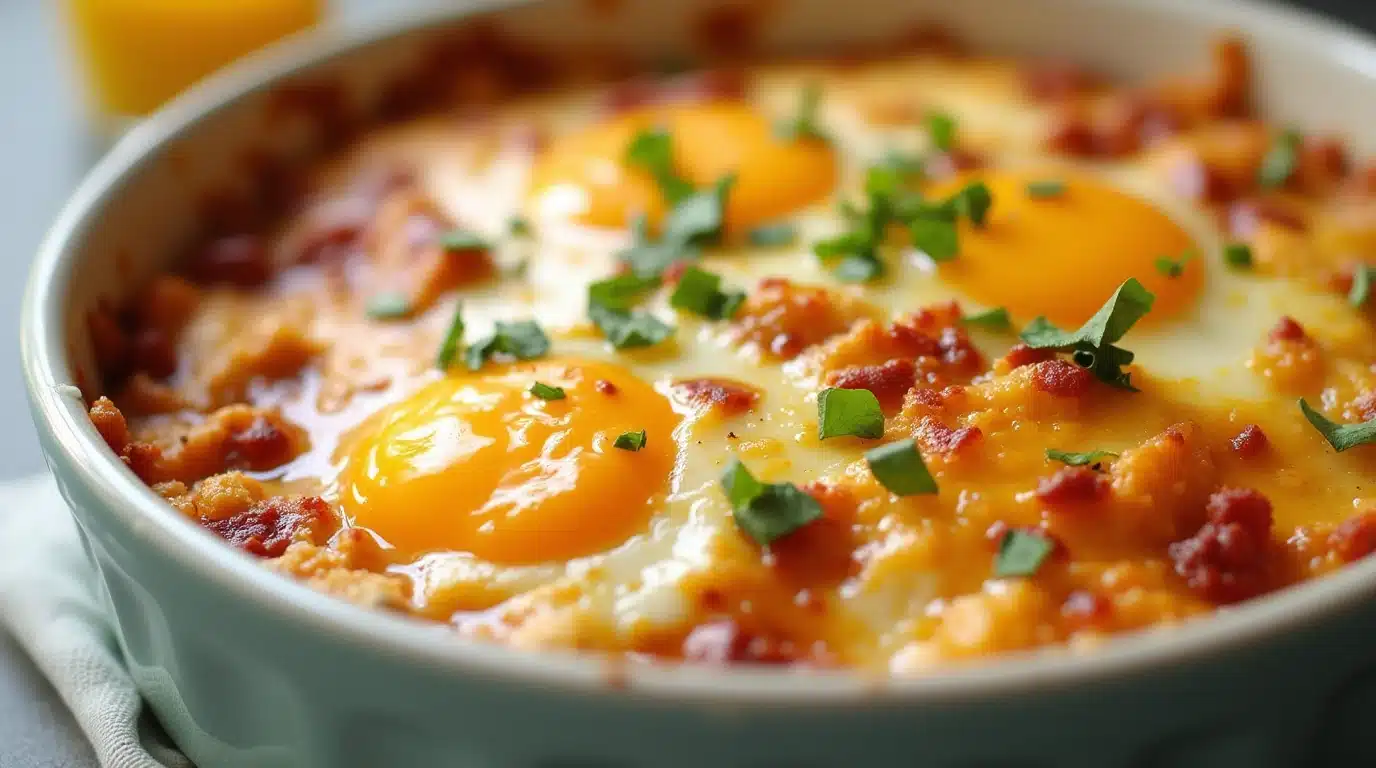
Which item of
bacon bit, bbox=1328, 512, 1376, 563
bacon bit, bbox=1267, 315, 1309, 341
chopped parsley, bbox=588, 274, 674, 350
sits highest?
bacon bit, bbox=1267, 315, 1309, 341

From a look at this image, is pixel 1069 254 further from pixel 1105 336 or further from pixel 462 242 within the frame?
pixel 462 242

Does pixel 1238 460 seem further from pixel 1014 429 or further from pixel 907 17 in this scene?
pixel 907 17

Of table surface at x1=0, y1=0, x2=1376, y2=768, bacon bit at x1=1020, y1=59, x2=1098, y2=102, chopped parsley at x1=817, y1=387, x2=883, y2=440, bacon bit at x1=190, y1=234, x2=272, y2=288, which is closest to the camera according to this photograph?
chopped parsley at x1=817, y1=387, x2=883, y2=440

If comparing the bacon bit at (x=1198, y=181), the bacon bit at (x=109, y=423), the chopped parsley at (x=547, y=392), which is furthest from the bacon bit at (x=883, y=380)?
the bacon bit at (x=109, y=423)

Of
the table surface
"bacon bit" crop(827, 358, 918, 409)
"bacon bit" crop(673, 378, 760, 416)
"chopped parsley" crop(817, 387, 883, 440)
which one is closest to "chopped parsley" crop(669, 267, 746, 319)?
"bacon bit" crop(673, 378, 760, 416)

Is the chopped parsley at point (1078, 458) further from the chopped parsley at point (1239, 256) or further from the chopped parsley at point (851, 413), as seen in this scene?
the chopped parsley at point (1239, 256)

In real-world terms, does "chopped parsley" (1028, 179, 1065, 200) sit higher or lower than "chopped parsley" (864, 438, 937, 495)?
higher

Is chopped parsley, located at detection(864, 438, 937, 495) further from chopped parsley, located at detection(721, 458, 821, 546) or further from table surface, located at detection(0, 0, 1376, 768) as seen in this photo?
table surface, located at detection(0, 0, 1376, 768)
